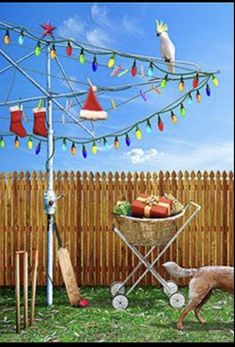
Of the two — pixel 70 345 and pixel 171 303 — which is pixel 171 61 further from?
pixel 70 345

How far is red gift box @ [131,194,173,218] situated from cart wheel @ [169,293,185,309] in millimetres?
732

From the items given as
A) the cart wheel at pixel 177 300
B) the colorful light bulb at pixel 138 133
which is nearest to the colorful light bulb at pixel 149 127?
the colorful light bulb at pixel 138 133

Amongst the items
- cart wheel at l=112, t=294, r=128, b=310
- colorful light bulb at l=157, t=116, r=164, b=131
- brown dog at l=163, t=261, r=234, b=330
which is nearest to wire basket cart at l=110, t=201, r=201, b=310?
cart wheel at l=112, t=294, r=128, b=310

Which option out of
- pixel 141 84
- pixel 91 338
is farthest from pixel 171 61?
pixel 91 338

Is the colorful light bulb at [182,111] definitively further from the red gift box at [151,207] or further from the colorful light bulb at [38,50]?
the colorful light bulb at [38,50]

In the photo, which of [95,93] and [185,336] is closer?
[185,336]

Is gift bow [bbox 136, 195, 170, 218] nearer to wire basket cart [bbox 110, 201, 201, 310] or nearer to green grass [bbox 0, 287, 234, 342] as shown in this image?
wire basket cart [bbox 110, 201, 201, 310]

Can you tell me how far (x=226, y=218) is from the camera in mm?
6676

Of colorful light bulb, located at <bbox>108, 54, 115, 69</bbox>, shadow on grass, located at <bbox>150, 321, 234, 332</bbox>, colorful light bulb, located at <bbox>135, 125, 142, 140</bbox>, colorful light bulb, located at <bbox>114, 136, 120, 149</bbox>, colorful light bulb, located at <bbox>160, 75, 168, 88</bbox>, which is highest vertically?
colorful light bulb, located at <bbox>108, 54, 115, 69</bbox>

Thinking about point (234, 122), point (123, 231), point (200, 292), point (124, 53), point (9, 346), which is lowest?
point (9, 346)

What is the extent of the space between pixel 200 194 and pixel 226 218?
401 mm

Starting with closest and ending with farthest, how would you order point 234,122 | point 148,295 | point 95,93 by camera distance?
point 234,122
point 95,93
point 148,295

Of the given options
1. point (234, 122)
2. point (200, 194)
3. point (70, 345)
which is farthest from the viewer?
point (200, 194)

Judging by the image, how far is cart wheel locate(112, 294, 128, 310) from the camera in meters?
5.39
